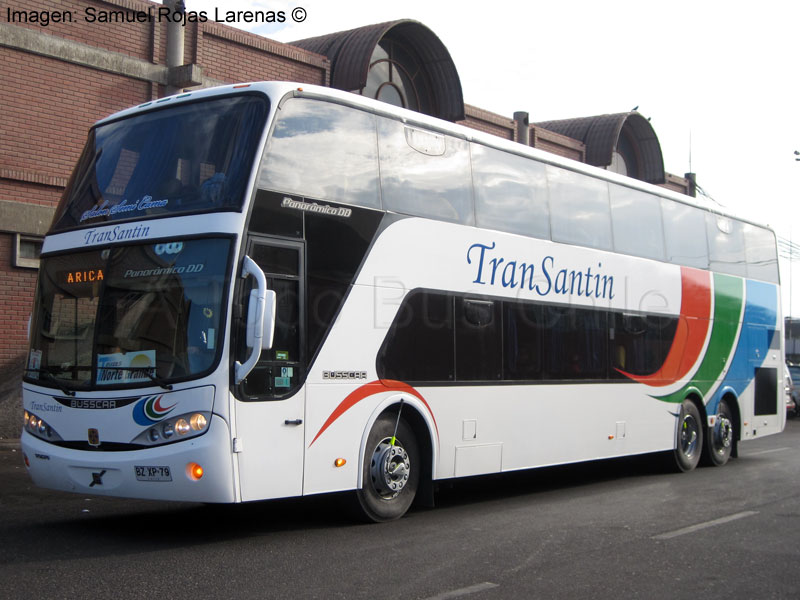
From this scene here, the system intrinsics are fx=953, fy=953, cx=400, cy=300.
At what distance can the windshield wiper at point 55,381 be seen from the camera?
808 cm

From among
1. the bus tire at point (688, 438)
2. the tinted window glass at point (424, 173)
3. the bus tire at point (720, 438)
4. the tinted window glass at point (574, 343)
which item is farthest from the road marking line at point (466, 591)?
the bus tire at point (720, 438)

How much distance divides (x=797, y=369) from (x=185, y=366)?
27520mm

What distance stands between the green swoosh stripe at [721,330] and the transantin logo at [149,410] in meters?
9.27

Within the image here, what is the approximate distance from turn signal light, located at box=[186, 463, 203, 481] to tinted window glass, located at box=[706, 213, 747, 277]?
1048 cm

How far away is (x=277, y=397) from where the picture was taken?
7.96 metres

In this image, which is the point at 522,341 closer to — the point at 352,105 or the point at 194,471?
the point at 352,105

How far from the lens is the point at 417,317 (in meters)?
9.59

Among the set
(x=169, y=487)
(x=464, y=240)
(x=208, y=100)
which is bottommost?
(x=169, y=487)

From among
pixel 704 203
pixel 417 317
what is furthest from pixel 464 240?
pixel 704 203

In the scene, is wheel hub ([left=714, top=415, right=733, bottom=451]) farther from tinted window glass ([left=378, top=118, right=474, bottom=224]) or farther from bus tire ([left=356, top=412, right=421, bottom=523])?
bus tire ([left=356, top=412, right=421, bottom=523])

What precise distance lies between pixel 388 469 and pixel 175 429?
2.33 metres

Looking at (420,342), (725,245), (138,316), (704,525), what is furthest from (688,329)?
(138,316)

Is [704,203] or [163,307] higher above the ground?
[704,203]

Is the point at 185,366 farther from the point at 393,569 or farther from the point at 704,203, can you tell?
the point at 704,203
